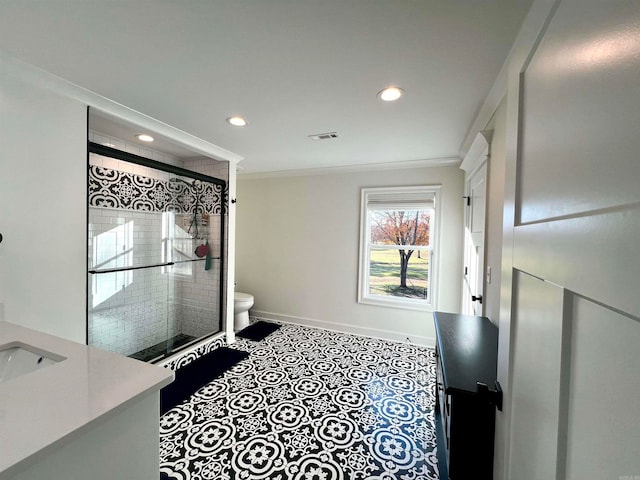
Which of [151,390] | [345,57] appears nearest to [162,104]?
[345,57]

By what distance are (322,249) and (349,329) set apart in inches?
46.2

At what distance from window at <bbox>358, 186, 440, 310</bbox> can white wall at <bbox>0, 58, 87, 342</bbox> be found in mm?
2834

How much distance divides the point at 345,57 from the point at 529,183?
114 centimetres

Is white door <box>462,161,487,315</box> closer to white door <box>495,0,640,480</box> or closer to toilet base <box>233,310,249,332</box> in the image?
white door <box>495,0,640,480</box>

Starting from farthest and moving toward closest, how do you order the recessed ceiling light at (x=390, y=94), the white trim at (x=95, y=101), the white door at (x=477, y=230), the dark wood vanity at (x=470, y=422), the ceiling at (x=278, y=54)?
the white door at (x=477, y=230) < the recessed ceiling light at (x=390, y=94) < the white trim at (x=95, y=101) < the ceiling at (x=278, y=54) < the dark wood vanity at (x=470, y=422)

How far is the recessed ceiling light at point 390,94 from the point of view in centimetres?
166

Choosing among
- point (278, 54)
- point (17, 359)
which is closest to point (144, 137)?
point (278, 54)

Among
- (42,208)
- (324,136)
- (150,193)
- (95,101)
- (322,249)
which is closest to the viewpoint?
(42,208)

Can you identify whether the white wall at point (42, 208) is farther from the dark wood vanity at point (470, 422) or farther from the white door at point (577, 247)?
the white door at point (577, 247)

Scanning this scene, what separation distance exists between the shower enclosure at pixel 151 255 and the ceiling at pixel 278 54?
0.83m

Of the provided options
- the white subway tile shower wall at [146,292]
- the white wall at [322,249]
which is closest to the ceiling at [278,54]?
the white subway tile shower wall at [146,292]

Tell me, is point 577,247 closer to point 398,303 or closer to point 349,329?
point 398,303

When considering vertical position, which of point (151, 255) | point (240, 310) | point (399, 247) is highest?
point (399, 247)

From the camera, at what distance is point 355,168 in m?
3.53
